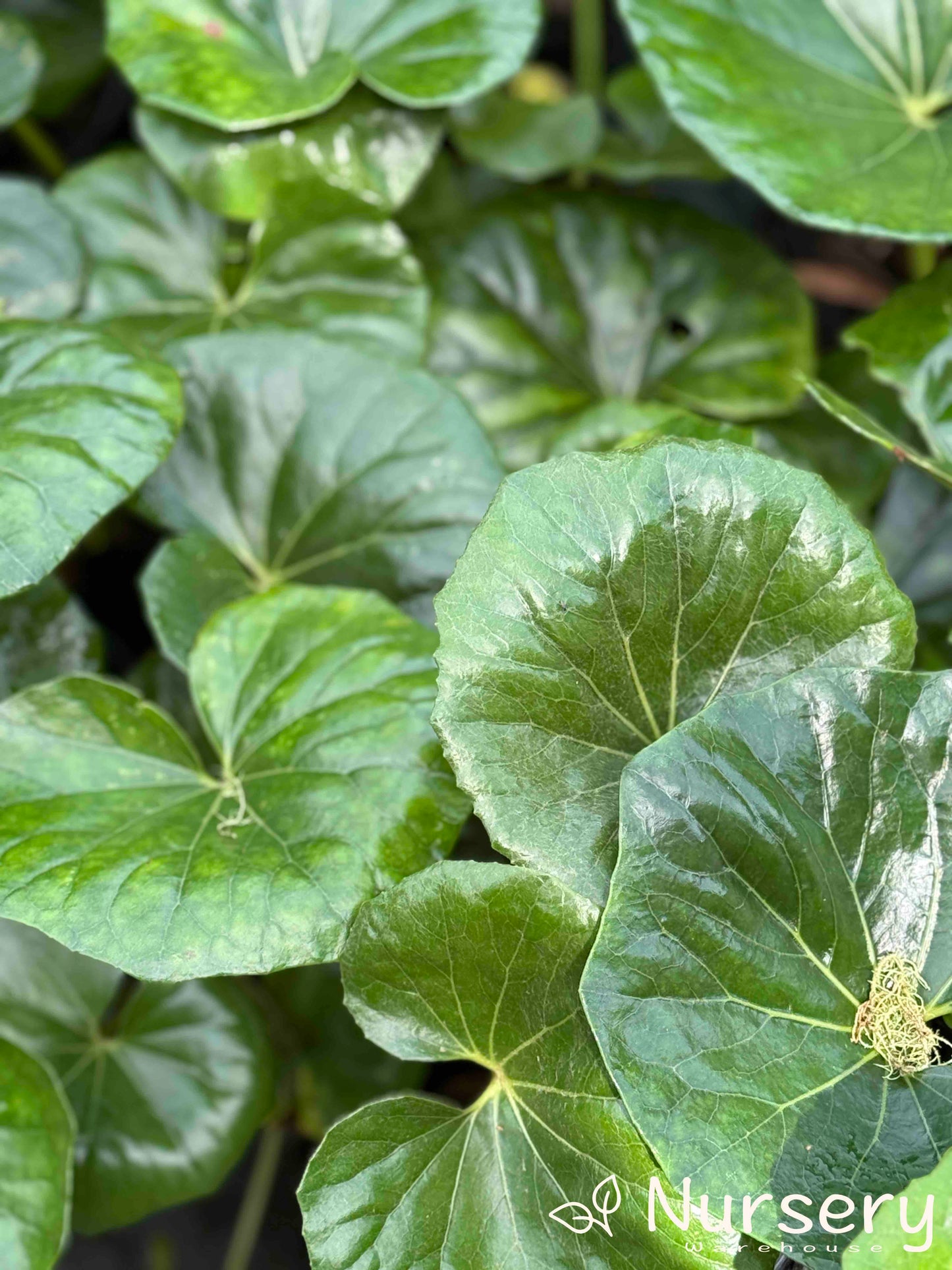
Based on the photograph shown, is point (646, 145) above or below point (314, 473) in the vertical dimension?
above

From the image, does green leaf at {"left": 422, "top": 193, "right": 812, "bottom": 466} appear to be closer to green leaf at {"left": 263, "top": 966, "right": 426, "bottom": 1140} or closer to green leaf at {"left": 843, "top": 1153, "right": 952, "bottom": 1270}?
green leaf at {"left": 263, "top": 966, "right": 426, "bottom": 1140}

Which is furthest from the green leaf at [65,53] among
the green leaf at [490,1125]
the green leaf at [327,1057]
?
the green leaf at [490,1125]

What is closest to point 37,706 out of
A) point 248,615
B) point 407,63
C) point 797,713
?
point 248,615

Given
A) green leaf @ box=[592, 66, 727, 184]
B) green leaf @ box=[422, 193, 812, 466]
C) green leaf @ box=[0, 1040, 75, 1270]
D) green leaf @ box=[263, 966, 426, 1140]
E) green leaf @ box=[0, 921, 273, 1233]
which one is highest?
green leaf @ box=[592, 66, 727, 184]

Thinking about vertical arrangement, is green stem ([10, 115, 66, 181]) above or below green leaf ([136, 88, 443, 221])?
below

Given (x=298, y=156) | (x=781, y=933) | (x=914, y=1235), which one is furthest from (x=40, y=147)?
(x=914, y=1235)

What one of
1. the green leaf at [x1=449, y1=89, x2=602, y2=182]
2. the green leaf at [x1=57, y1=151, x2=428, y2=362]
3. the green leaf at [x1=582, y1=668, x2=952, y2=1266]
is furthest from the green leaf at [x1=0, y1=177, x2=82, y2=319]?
the green leaf at [x1=582, y1=668, x2=952, y2=1266]

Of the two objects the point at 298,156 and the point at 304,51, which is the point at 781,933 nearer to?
the point at 298,156
